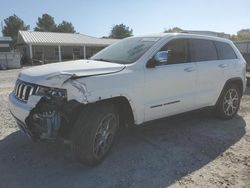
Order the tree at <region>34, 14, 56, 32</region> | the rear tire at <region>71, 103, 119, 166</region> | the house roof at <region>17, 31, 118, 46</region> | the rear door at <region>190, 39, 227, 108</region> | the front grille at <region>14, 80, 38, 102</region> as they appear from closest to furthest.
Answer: the rear tire at <region>71, 103, 119, 166</region>, the front grille at <region>14, 80, 38, 102</region>, the rear door at <region>190, 39, 227, 108</region>, the house roof at <region>17, 31, 118, 46</region>, the tree at <region>34, 14, 56, 32</region>

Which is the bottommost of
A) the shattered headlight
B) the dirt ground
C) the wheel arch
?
the dirt ground

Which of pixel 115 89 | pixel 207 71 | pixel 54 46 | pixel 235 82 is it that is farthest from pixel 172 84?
pixel 54 46

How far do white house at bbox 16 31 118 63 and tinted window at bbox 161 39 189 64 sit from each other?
30.6 metres

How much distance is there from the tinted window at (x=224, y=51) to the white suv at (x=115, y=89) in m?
0.10

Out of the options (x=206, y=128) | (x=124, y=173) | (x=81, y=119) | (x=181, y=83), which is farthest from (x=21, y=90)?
(x=206, y=128)

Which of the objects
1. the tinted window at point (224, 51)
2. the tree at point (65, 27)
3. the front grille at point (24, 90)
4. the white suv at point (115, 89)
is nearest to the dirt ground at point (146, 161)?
the white suv at point (115, 89)

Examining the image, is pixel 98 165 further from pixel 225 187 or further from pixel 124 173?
pixel 225 187

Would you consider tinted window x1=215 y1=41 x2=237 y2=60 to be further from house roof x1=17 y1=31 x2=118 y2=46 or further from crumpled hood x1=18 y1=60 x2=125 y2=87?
house roof x1=17 y1=31 x2=118 y2=46

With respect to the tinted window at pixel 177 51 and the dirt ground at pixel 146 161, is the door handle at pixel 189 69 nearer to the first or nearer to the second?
the tinted window at pixel 177 51

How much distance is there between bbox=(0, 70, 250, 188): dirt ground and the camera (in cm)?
363

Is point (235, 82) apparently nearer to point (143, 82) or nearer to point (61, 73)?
point (143, 82)

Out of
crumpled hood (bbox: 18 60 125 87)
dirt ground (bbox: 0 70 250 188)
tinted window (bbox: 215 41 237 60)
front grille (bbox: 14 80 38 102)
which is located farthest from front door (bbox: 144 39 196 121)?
front grille (bbox: 14 80 38 102)

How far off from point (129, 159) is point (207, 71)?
2.44m

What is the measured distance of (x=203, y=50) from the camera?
5.61 m
